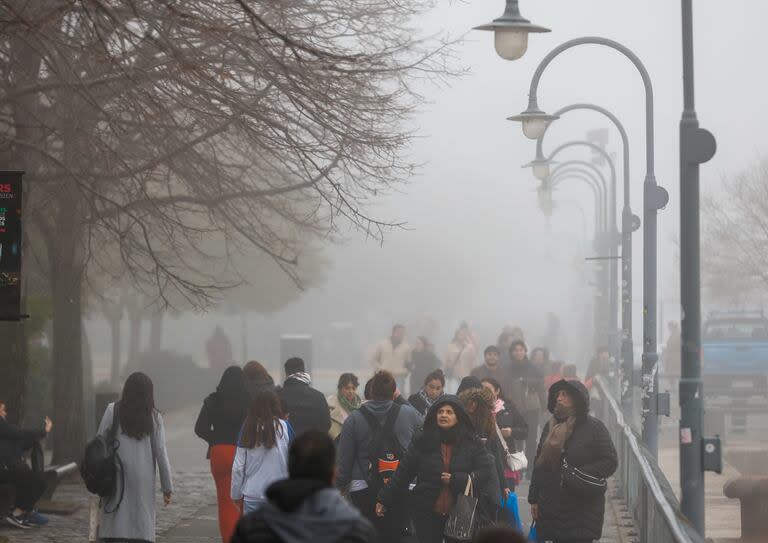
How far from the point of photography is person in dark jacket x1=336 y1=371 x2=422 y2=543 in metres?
11.8

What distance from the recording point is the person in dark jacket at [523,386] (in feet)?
66.6

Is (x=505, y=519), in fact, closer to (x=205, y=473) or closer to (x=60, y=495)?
(x=60, y=495)

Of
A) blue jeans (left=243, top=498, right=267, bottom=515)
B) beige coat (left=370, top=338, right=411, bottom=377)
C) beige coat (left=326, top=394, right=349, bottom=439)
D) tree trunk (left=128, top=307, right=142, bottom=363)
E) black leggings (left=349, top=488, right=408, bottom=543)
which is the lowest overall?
black leggings (left=349, top=488, right=408, bottom=543)

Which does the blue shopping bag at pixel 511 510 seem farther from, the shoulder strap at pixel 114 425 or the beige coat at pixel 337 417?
the beige coat at pixel 337 417

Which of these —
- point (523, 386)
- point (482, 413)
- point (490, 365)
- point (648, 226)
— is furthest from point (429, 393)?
point (523, 386)

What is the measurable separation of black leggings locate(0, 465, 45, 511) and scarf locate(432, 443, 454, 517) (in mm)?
5711

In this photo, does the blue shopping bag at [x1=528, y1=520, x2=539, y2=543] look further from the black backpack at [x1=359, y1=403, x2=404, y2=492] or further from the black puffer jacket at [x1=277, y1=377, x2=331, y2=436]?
the black puffer jacket at [x1=277, y1=377, x2=331, y2=436]

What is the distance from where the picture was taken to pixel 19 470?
15.0m

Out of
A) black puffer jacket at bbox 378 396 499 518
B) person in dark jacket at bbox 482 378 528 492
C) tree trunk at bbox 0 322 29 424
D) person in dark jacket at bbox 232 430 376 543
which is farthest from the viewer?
tree trunk at bbox 0 322 29 424

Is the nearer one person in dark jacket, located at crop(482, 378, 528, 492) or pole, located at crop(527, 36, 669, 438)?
person in dark jacket, located at crop(482, 378, 528, 492)

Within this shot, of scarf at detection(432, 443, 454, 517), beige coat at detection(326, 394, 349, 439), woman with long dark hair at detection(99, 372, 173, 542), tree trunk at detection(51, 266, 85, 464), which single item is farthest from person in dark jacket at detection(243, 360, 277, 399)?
tree trunk at detection(51, 266, 85, 464)

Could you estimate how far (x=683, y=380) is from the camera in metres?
11.2

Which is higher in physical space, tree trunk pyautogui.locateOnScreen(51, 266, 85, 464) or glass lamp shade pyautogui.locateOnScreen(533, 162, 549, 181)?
glass lamp shade pyautogui.locateOnScreen(533, 162, 549, 181)

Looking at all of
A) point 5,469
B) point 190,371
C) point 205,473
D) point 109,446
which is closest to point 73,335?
point 205,473
